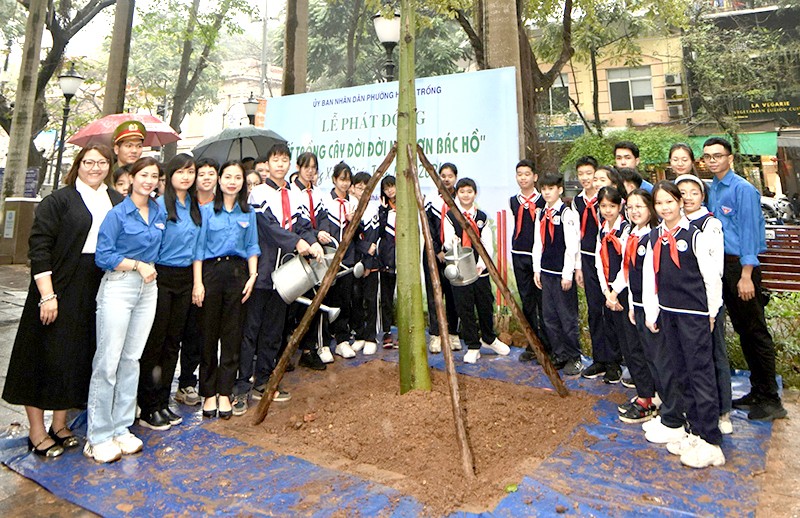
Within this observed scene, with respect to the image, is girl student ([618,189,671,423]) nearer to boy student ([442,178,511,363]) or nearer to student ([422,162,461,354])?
boy student ([442,178,511,363])

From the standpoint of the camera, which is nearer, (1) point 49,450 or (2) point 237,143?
(1) point 49,450

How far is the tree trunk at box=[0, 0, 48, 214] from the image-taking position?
11.2 meters

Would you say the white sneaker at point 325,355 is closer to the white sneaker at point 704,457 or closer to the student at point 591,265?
the student at point 591,265

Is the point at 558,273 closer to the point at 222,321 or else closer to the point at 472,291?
the point at 472,291

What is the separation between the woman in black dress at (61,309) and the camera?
2.99 m

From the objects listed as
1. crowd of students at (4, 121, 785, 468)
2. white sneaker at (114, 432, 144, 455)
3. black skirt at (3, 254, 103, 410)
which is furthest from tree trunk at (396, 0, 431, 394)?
black skirt at (3, 254, 103, 410)

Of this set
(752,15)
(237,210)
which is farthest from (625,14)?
(237,210)

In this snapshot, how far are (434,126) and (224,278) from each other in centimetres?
343

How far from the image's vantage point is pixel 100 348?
119 inches

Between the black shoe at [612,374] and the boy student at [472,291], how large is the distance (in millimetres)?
1031

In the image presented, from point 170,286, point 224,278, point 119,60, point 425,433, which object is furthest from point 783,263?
point 119,60

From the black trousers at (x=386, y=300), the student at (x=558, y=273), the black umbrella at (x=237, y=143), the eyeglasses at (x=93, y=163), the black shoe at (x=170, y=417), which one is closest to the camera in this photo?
the eyeglasses at (x=93, y=163)

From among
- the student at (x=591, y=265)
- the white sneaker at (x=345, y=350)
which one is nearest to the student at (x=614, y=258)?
the student at (x=591, y=265)

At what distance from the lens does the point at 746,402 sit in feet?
11.6
